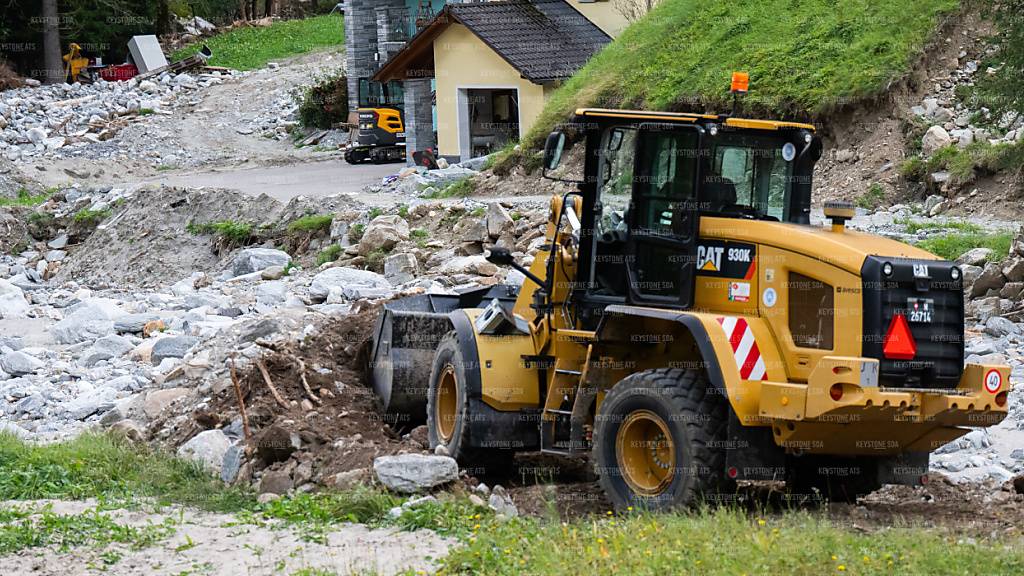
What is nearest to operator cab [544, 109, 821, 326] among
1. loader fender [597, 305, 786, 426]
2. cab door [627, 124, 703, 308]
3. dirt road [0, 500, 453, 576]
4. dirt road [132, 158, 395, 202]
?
cab door [627, 124, 703, 308]

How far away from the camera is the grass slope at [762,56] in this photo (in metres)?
23.4

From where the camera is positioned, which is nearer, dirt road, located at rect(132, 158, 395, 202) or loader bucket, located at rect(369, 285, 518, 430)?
loader bucket, located at rect(369, 285, 518, 430)

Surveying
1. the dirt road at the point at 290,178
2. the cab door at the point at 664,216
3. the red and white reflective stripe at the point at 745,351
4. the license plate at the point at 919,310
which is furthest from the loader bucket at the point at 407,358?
the dirt road at the point at 290,178

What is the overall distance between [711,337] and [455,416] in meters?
2.96

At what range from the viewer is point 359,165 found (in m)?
39.0

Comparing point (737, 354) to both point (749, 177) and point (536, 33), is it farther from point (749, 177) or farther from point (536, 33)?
point (536, 33)

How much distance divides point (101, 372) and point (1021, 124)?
14.5 meters

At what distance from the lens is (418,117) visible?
3766cm

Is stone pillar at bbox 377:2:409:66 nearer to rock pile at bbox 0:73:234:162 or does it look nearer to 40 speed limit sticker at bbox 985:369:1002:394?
rock pile at bbox 0:73:234:162

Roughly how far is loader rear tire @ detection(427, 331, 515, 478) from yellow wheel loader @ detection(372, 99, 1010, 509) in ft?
0.08

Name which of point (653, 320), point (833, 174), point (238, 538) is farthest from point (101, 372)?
point (833, 174)

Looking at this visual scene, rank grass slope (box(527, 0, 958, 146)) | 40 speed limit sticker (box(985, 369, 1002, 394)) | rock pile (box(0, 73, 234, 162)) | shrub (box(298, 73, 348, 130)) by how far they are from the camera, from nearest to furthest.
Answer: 1. 40 speed limit sticker (box(985, 369, 1002, 394))
2. grass slope (box(527, 0, 958, 146))
3. rock pile (box(0, 73, 234, 162))
4. shrub (box(298, 73, 348, 130))

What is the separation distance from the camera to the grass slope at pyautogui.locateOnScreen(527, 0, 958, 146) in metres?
23.4

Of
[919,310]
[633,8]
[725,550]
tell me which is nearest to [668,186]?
[919,310]
